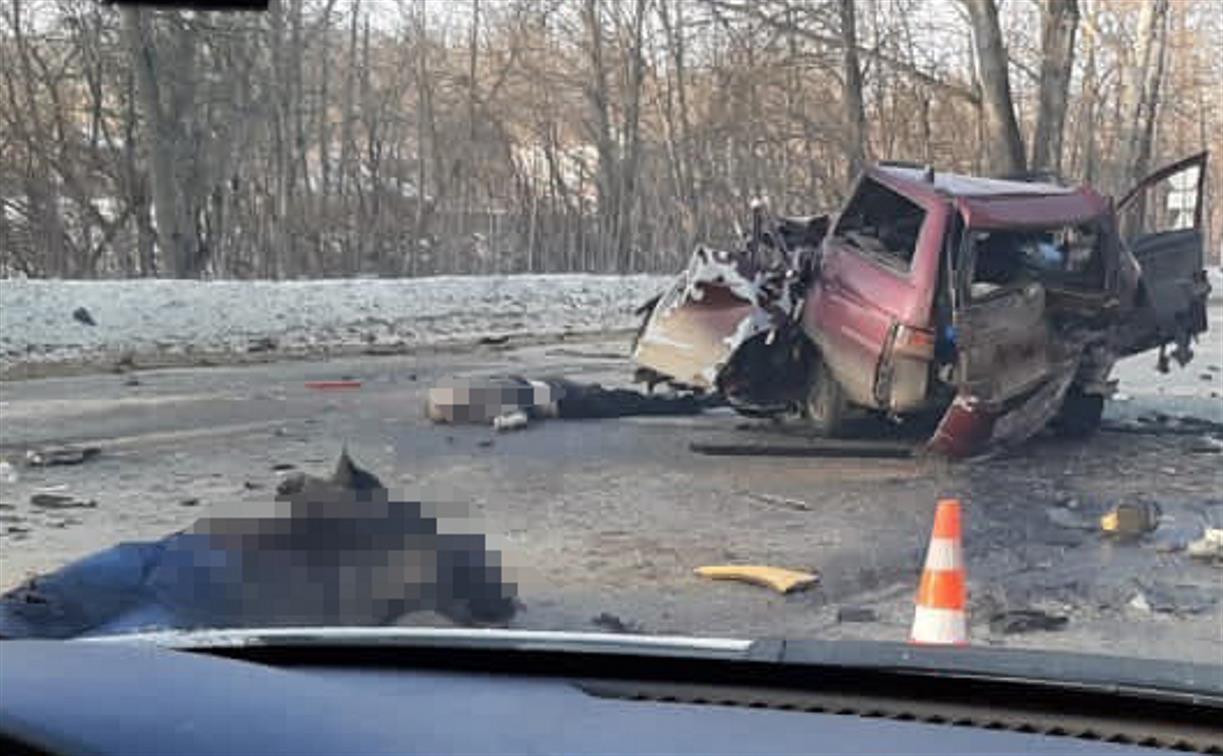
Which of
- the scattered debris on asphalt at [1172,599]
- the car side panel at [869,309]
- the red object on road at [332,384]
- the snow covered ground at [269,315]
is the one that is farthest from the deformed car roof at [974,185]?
the snow covered ground at [269,315]

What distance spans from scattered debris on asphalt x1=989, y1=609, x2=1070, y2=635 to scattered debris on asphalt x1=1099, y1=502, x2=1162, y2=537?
5.57 ft

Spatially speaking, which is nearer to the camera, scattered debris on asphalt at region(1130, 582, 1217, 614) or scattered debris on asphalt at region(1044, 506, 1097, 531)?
scattered debris on asphalt at region(1130, 582, 1217, 614)

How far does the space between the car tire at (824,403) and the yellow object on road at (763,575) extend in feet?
11.7

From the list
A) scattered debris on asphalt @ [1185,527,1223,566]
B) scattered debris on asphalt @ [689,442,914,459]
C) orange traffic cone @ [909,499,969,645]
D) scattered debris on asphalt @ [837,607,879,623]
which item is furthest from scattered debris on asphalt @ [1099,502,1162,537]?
orange traffic cone @ [909,499,969,645]

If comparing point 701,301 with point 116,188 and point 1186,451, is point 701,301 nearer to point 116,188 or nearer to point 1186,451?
point 1186,451

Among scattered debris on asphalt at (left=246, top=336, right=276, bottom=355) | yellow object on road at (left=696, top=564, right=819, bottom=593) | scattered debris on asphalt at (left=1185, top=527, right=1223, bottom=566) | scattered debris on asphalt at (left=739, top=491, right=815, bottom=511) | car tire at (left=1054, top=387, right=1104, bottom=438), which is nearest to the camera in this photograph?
yellow object on road at (left=696, top=564, right=819, bottom=593)

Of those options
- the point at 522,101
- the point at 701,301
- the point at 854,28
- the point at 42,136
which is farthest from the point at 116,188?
the point at 701,301

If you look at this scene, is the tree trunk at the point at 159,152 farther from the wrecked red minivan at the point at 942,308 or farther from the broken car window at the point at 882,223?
the broken car window at the point at 882,223

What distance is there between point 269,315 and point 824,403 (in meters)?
12.4

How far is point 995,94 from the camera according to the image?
2058 centimetres

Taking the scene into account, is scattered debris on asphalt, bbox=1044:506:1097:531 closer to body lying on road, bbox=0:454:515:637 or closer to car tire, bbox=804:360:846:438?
car tire, bbox=804:360:846:438

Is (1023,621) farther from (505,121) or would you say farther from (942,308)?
(505,121)

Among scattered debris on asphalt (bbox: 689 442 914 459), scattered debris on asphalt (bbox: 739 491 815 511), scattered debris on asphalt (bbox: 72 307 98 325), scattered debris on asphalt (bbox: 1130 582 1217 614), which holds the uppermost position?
scattered debris on asphalt (bbox: 72 307 98 325)

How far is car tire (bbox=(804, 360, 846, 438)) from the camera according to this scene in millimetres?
10766
